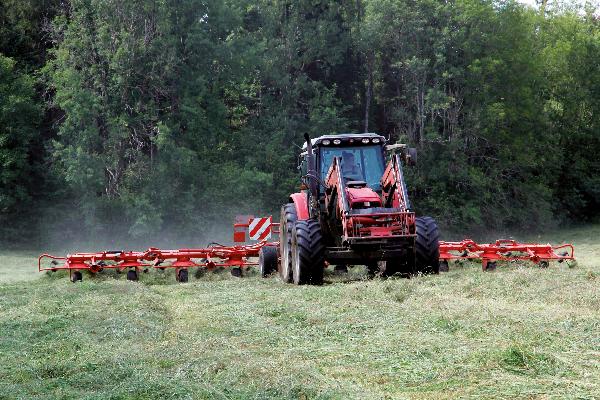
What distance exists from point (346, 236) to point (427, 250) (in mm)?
1324

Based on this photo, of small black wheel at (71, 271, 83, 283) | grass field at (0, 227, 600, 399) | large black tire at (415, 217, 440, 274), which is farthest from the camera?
small black wheel at (71, 271, 83, 283)

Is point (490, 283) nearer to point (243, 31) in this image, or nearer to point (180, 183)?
point (180, 183)

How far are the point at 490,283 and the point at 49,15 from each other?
75.9 ft

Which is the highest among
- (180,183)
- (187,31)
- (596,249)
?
(187,31)

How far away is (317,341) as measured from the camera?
7.08m

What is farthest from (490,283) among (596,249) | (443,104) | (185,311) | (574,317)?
(443,104)

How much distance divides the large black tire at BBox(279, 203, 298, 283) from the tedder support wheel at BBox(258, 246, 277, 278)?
1.61 ft

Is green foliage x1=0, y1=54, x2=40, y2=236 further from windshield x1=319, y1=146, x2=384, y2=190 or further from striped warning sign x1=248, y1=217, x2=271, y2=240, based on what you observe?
windshield x1=319, y1=146, x2=384, y2=190

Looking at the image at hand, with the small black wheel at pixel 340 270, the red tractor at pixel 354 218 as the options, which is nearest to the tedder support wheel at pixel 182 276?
the red tractor at pixel 354 218

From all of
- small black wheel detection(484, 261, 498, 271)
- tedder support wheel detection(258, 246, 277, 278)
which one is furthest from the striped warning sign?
small black wheel detection(484, 261, 498, 271)

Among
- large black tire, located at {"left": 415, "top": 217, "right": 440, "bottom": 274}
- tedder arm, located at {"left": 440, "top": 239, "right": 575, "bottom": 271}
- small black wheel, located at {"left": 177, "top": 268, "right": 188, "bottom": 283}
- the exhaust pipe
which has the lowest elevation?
small black wheel, located at {"left": 177, "top": 268, "right": 188, "bottom": 283}

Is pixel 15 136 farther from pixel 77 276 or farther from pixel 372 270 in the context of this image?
pixel 372 270

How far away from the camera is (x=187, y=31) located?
91.9 feet

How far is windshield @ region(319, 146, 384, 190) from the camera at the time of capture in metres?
13.9
